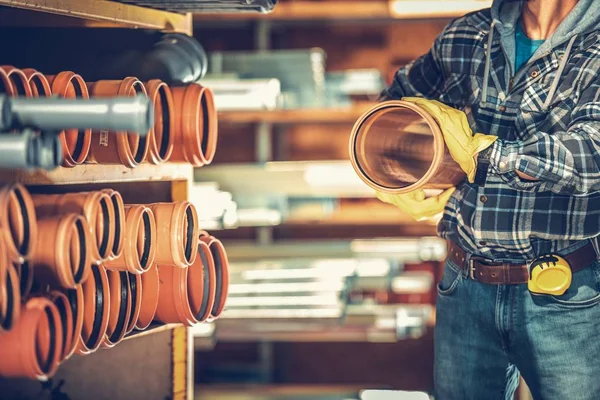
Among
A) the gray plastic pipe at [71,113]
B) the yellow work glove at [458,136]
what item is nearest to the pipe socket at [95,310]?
the gray plastic pipe at [71,113]

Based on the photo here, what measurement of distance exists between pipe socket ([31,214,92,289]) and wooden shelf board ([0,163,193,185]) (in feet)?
0.32

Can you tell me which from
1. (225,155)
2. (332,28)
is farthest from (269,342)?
(332,28)

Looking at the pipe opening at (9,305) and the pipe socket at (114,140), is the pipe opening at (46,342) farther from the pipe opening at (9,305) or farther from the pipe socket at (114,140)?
the pipe socket at (114,140)

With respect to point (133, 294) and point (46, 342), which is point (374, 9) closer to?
point (133, 294)

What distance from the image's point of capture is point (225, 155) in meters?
4.10

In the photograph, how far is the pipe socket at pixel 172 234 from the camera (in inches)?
73.3

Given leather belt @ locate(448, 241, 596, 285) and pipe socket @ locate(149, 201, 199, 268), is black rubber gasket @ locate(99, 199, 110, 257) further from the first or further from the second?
leather belt @ locate(448, 241, 596, 285)

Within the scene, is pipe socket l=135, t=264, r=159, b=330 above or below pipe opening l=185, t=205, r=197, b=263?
below

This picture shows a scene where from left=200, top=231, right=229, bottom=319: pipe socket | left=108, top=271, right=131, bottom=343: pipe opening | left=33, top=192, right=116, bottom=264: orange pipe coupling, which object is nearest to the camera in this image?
left=33, top=192, right=116, bottom=264: orange pipe coupling

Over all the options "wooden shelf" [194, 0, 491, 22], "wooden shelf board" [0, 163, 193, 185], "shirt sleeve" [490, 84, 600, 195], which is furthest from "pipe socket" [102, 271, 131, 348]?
"wooden shelf" [194, 0, 491, 22]

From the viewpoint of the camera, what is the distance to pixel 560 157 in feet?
5.61

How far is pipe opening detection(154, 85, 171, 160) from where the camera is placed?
195cm

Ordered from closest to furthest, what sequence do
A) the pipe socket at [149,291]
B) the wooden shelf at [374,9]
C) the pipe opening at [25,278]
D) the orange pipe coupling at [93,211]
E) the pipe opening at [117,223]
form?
the pipe opening at [25,278]
the orange pipe coupling at [93,211]
the pipe opening at [117,223]
the pipe socket at [149,291]
the wooden shelf at [374,9]

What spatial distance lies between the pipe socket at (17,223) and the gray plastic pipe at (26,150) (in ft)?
0.32
